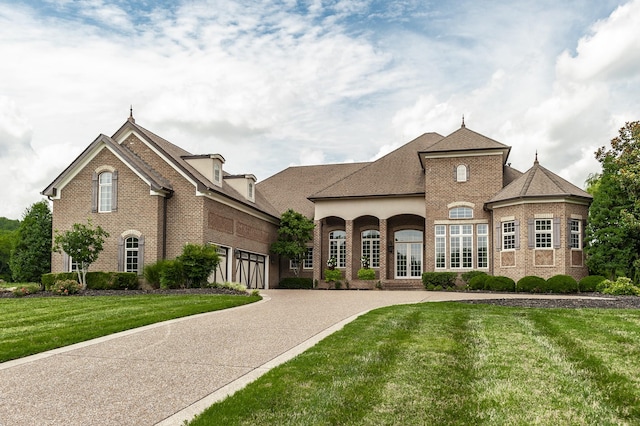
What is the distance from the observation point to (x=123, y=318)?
13.6 meters

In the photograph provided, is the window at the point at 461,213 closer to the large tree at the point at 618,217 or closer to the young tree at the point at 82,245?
the large tree at the point at 618,217

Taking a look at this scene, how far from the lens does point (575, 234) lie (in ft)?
90.5

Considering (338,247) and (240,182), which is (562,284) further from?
(240,182)

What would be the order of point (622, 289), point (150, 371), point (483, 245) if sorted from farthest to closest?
point (483, 245) → point (622, 289) → point (150, 371)

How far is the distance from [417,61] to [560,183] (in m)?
13.7

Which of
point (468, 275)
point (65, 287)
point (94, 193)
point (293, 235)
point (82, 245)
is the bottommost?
point (65, 287)

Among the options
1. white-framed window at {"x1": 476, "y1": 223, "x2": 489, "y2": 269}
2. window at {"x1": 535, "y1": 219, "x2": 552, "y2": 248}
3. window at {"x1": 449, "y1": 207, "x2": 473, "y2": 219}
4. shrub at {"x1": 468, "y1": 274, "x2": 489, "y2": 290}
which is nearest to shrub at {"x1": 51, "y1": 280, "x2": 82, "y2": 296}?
shrub at {"x1": 468, "y1": 274, "x2": 489, "y2": 290}

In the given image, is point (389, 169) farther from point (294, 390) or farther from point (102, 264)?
point (294, 390)

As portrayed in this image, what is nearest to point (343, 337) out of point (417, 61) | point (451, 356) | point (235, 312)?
point (451, 356)

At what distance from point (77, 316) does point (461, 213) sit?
2109cm

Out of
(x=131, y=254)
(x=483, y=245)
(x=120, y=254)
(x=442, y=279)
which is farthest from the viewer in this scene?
(x=483, y=245)

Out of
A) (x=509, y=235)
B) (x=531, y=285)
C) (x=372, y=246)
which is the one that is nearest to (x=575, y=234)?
(x=509, y=235)

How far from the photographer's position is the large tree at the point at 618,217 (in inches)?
1018

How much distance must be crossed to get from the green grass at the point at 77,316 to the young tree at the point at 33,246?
516 inches
